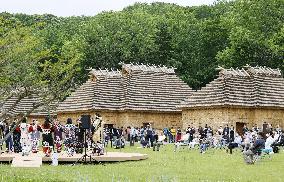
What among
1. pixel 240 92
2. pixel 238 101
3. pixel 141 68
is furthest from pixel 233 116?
pixel 141 68

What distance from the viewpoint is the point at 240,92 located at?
46344 mm

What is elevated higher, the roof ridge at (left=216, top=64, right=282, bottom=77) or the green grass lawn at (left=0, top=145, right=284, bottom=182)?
the roof ridge at (left=216, top=64, right=282, bottom=77)

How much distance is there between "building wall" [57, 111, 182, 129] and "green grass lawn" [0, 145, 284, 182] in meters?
21.6

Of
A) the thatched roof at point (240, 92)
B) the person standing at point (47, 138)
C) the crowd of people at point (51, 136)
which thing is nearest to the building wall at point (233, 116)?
the thatched roof at point (240, 92)

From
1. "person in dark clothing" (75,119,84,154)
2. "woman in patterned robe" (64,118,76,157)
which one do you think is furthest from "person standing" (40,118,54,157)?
"person in dark clothing" (75,119,84,154)

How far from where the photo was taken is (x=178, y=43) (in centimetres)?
Result: 7031

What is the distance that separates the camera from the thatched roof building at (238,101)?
45.4 meters

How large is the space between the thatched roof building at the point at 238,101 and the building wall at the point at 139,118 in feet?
9.96

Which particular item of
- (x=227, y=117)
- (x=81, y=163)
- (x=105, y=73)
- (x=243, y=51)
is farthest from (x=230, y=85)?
(x=81, y=163)

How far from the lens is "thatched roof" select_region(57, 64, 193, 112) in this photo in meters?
50.2

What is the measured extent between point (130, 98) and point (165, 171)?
28.8 metres

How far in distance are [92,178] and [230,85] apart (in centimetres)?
2872

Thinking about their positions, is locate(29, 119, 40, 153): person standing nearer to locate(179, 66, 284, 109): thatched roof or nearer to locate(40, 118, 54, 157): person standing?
locate(40, 118, 54, 157): person standing

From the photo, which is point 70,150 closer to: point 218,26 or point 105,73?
point 105,73
